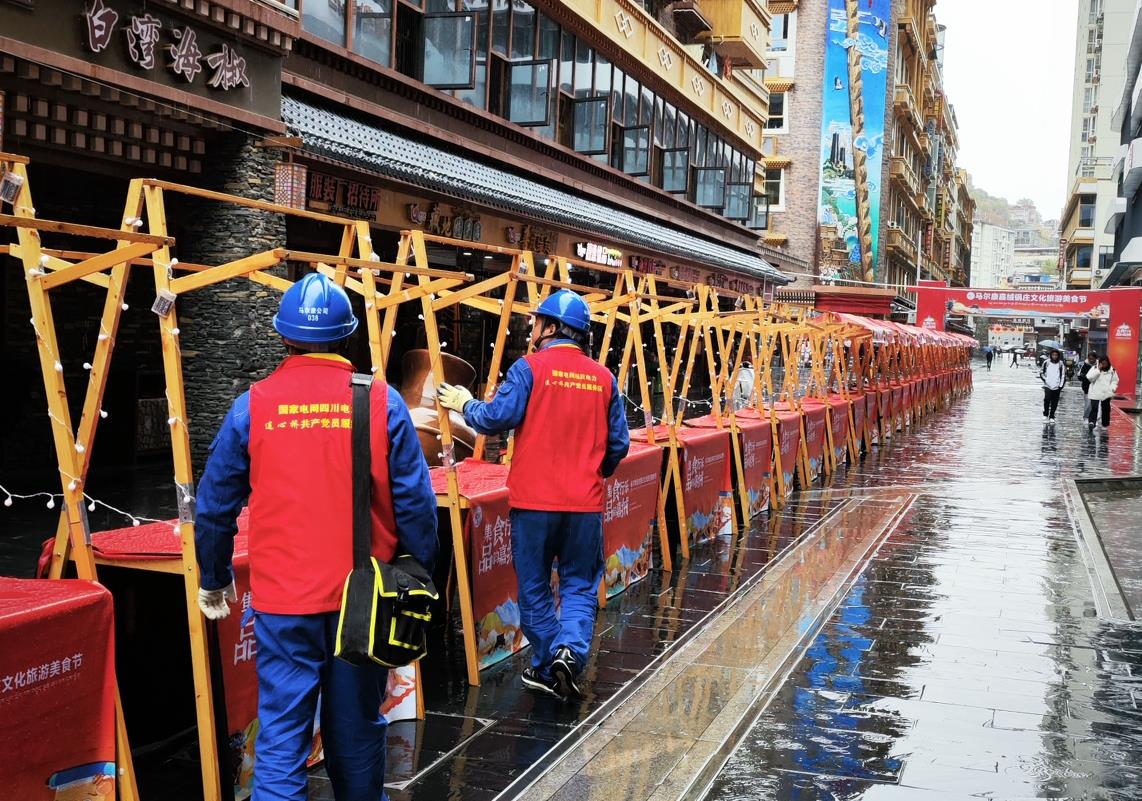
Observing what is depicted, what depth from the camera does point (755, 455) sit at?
13328 millimetres

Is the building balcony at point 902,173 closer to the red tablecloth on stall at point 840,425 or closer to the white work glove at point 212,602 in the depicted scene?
the red tablecloth on stall at point 840,425

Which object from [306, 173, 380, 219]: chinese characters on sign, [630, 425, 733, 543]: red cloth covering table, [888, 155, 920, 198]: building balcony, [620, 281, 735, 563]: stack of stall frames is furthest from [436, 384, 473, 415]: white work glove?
[888, 155, 920, 198]: building balcony

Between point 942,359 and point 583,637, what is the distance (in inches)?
1592

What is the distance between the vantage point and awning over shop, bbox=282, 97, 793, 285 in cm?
1377

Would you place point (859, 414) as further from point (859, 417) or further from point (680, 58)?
point (680, 58)

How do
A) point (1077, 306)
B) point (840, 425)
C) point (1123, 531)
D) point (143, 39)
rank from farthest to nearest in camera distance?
point (1077, 306), point (840, 425), point (1123, 531), point (143, 39)

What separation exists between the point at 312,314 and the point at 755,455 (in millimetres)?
9674

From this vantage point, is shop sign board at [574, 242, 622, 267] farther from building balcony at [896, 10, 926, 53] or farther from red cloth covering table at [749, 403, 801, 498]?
building balcony at [896, 10, 926, 53]

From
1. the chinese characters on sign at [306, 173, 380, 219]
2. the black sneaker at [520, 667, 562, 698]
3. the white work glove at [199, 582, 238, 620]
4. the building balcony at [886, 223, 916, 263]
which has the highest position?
the building balcony at [886, 223, 916, 263]

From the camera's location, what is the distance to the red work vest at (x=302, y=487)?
405 cm

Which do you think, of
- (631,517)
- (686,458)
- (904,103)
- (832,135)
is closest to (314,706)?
(631,517)

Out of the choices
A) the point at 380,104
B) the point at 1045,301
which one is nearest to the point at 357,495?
the point at 380,104

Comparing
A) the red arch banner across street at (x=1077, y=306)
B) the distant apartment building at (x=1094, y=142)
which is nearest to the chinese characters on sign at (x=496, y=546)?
the red arch banner across street at (x=1077, y=306)

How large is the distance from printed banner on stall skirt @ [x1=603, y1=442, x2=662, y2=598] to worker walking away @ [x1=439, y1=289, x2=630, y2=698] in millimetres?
2020
